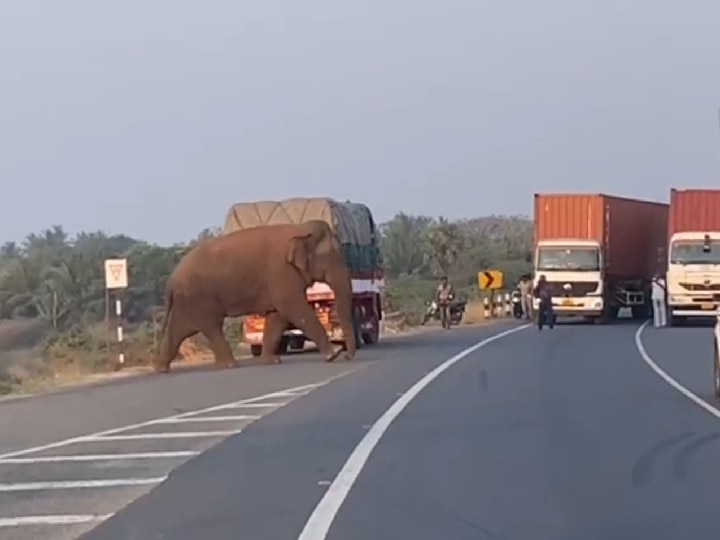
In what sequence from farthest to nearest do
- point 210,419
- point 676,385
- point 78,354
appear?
point 78,354
point 676,385
point 210,419

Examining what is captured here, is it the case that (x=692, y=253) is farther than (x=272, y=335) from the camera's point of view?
Yes

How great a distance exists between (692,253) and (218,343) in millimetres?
22150

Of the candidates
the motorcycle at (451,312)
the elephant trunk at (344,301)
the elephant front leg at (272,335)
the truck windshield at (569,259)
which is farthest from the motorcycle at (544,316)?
the elephant front leg at (272,335)

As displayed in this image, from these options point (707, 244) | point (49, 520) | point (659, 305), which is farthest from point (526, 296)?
point (49, 520)

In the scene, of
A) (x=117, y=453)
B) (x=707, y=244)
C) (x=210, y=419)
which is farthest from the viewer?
(x=707, y=244)

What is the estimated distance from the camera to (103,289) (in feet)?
202

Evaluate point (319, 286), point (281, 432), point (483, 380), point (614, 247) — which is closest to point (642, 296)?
point (614, 247)

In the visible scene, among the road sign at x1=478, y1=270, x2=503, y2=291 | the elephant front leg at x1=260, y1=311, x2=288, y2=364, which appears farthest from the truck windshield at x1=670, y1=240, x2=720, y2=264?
the elephant front leg at x1=260, y1=311, x2=288, y2=364

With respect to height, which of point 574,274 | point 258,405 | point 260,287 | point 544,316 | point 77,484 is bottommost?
point 544,316

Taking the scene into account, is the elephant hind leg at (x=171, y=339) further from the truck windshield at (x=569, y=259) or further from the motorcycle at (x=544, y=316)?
the truck windshield at (x=569, y=259)

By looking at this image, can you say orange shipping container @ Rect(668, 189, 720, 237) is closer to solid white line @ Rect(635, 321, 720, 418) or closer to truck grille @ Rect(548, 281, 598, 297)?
truck grille @ Rect(548, 281, 598, 297)

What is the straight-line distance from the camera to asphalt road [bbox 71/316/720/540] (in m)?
11.6

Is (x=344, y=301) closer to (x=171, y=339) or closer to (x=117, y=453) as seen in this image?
(x=171, y=339)

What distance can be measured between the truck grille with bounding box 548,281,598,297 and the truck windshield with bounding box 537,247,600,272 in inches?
18.6
